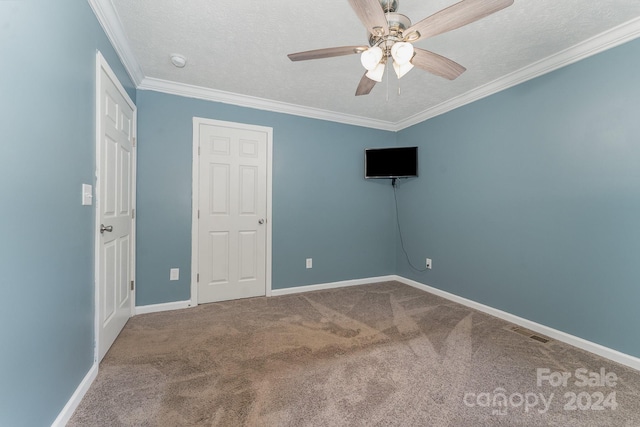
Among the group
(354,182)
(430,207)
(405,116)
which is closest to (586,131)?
(430,207)

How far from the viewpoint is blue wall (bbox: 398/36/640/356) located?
195 cm

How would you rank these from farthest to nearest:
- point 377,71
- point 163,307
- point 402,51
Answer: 1. point 163,307
2. point 377,71
3. point 402,51

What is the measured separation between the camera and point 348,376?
5.82ft

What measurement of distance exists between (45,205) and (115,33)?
149cm

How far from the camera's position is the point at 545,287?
2.40 metres

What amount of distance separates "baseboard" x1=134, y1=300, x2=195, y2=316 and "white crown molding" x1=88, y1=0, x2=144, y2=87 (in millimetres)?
2281

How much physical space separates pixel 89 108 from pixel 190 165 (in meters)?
1.36

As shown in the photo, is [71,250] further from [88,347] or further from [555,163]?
[555,163]

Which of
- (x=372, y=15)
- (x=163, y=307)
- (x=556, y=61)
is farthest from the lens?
(x=163, y=307)

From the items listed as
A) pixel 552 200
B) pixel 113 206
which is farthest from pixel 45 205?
pixel 552 200

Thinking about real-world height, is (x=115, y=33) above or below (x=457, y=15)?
above

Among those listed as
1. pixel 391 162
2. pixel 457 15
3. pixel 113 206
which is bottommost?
pixel 113 206

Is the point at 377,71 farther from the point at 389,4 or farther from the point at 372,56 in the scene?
the point at 389,4

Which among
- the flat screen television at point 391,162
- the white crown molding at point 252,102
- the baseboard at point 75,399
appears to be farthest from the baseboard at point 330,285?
the white crown molding at point 252,102
